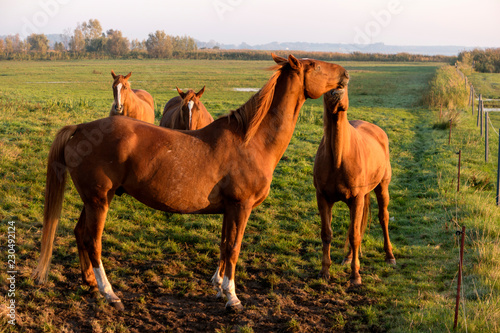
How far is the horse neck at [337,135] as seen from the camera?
4.76 metres

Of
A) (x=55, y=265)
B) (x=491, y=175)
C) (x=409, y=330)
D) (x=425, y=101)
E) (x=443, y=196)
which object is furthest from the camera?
(x=425, y=101)

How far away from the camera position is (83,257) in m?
4.46

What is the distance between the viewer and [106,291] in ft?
13.7

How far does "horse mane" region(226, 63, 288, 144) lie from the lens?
4.17 m

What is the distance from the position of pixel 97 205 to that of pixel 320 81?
256 cm

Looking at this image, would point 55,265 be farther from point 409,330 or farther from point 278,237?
point 409,330

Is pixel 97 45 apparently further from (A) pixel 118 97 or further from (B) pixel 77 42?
(A) pixel 118 97

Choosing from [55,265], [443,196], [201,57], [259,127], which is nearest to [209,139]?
[259,127]

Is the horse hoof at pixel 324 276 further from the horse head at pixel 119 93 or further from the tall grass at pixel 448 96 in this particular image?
the tall grass at pixel 448 96

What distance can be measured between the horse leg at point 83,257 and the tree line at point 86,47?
69.6 m

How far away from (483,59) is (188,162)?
53.0 m

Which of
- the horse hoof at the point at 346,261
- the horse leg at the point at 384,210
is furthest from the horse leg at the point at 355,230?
the horse leg at the point at 384,210

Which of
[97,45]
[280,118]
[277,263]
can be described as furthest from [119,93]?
[97,45]

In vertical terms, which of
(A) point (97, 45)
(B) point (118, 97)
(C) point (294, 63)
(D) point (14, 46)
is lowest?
(B) point (118, 97)
